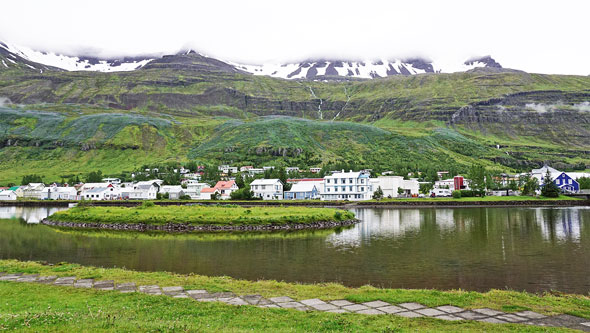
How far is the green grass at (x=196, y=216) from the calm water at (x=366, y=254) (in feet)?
24.9

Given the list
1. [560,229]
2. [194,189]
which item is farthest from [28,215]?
[560,229]

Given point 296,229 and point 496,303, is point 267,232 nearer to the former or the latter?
point 296,229

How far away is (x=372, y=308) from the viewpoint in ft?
56.4

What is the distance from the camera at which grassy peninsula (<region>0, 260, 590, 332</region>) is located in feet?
43.5

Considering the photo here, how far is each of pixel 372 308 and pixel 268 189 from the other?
106867mm

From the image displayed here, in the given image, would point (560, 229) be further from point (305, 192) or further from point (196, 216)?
point (305, 192)

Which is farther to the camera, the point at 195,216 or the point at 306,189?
the point at 306,189

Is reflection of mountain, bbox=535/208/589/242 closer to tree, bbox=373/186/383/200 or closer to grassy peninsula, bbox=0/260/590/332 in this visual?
grassy peninsula, bbox=0/260/590/332

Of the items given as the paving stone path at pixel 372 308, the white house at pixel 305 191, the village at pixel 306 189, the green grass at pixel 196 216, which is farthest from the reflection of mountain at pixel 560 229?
the white house at pixel 305 191

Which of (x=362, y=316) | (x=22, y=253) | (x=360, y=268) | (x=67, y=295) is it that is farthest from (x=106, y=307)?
(x=22, y=253)

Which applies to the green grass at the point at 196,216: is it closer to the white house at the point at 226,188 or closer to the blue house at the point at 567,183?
the white house at the point at 226,188

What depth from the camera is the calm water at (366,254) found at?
27672 mm

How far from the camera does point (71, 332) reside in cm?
1140

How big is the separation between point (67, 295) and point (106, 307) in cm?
414
